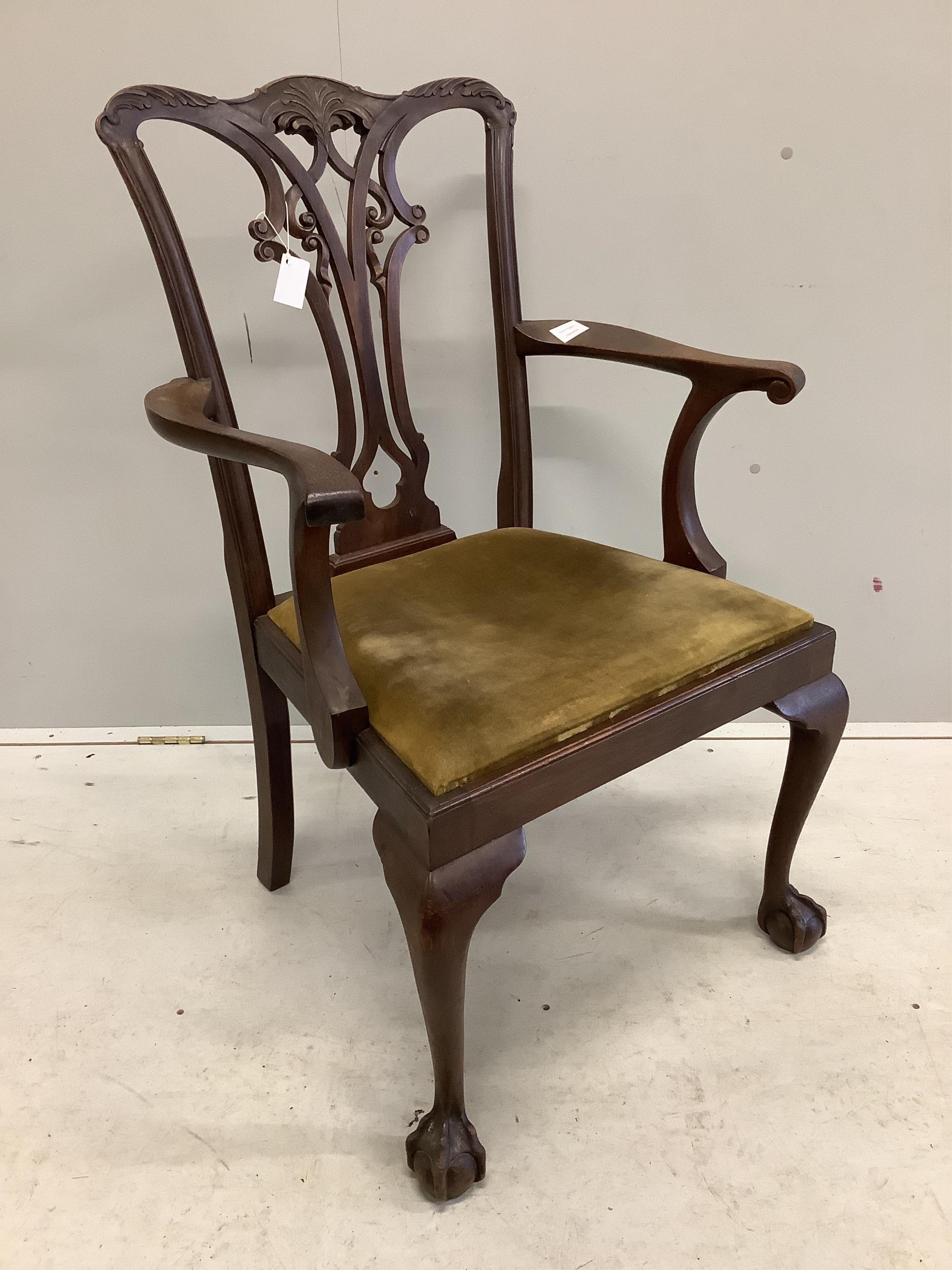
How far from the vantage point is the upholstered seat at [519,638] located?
0.79 meters

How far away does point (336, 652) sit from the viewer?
32.0 inches

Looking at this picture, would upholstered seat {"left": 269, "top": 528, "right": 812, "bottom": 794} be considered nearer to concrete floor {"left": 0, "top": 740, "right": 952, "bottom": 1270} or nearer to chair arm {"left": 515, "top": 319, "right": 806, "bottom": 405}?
chair arm {"left": 515, "top": 319, "right": 806, "bottom": 405}

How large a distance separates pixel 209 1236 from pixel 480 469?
3.92 feet

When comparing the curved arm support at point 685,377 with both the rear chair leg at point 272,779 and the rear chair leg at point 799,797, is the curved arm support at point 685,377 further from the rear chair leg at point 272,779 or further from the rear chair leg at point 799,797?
the rear chair leg at point 272,779

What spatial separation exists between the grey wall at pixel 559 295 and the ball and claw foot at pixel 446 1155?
1.03m

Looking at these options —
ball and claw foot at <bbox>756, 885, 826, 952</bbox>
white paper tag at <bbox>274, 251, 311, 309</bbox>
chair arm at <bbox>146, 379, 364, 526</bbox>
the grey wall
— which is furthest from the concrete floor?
white paper tag at <bbox>274, 251, 311, 309</bbox>

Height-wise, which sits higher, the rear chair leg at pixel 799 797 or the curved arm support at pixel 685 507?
the curved arm support at pixel 685 507

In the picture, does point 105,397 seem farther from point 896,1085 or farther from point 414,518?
point 896,1085

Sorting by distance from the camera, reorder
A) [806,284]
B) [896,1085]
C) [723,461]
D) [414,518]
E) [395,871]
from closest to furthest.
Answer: [395,871]
[896,1085]
[414,518]
[806,284]
[723,461]

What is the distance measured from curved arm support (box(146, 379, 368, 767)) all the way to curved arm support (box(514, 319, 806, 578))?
0.53 m

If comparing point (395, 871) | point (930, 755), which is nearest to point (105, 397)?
point (395, 871)

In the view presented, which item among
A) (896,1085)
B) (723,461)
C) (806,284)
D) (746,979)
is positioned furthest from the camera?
(723,461)

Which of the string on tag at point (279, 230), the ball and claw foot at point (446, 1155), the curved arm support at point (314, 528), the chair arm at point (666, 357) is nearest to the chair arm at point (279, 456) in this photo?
the curved arm support at point (314, 528)

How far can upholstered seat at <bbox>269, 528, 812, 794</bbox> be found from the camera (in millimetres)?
787
